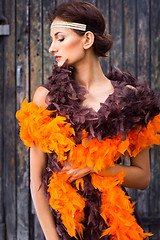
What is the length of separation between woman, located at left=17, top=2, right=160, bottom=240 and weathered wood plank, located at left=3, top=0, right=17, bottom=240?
1.38m

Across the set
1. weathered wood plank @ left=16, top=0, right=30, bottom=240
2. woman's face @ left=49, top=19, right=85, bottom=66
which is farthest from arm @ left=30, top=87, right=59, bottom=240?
weathered wood plank @ left=16, top=0, right=30, bottom=240

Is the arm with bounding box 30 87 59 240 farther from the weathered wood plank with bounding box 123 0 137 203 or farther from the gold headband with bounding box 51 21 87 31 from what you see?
the weathered wood plank with bounding box 123 0 137 203

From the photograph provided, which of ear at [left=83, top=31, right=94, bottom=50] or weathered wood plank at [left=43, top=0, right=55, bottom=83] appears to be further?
weathered wood plank at [left=43, top=0, right=55, bottom=83]

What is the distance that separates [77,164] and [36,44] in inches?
64.0

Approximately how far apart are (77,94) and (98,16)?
14.8 inches

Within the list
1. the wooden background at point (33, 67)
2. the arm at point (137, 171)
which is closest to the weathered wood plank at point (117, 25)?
the wooden background at point (33, 67)

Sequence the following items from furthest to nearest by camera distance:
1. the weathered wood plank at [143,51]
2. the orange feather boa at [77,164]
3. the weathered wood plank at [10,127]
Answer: the weathered wood plank at [10,127]
the weathered wood plank at [143,51]
the orange feather boa at [77,164]

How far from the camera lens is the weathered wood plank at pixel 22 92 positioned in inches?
100.0

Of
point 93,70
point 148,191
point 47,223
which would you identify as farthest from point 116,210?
point 148,191

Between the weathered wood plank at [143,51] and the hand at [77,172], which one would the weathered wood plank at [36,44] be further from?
the hand at [77,172]

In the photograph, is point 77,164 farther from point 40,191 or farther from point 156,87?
point 156,87

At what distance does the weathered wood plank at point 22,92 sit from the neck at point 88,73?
1.28 metres

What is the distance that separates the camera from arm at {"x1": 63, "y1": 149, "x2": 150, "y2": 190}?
1.22m

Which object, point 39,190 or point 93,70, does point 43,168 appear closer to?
point 39,190
